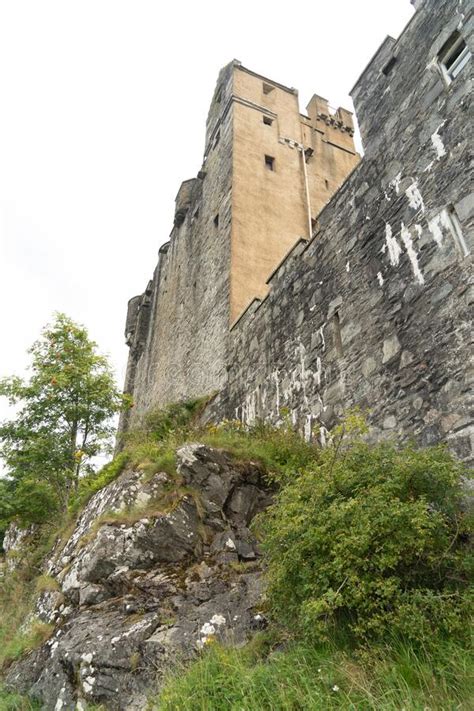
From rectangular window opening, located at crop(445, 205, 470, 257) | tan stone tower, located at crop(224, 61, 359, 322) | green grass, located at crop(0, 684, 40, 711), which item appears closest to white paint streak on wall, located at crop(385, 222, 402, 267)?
rectangular window opening, located at crop(445, 205, 470, 257)

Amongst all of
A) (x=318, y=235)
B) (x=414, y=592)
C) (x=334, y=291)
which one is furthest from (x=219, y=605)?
(x=318, y=235)

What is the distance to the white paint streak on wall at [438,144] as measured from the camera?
575 centimetres

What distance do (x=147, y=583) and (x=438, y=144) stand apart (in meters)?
5.76

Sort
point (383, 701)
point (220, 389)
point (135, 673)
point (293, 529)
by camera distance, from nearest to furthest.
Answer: point (383, 701)
point (293, 529)
point (135, 673)
point (220, 389)

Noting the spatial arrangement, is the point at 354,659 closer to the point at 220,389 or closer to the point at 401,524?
the point at 401,524

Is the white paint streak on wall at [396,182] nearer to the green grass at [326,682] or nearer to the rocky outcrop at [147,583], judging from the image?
the rocky outcrop at [147,583]

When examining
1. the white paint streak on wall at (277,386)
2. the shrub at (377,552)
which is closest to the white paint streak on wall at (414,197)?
the shrub at (377,552)

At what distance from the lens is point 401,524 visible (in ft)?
11.1

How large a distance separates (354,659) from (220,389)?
834 cm

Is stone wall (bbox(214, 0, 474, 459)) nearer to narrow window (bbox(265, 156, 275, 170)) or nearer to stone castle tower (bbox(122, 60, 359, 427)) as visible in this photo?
stone castle tower (bbox(122, 60, 359, 427))

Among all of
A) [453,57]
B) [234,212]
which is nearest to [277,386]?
[453,57]

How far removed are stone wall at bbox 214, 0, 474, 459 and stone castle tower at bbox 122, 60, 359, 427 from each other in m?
4.03

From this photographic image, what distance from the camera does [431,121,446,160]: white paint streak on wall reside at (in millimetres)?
5746

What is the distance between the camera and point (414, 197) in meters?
6.06
